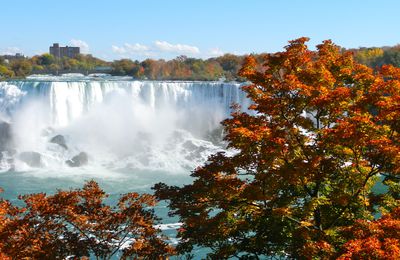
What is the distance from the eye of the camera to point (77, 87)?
39.0m

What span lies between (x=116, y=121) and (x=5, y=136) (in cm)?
918

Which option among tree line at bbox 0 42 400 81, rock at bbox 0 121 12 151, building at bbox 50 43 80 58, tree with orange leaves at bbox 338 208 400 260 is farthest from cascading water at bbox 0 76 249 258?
building at bbox 50 43 80 58

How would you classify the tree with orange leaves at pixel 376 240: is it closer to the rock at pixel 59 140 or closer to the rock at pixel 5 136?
the rock at pixel 59 140

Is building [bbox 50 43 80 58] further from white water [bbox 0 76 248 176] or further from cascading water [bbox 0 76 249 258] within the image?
cascading water [bbox 0 76 249 258]

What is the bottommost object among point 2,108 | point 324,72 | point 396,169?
point 2,108

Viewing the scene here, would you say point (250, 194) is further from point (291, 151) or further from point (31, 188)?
point (31, 188)

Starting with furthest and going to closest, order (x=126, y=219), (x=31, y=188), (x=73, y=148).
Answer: (x=73, y=148)
(x=31, y=188)
(x=126, y=219)

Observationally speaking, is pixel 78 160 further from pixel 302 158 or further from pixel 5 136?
pixel 302 158

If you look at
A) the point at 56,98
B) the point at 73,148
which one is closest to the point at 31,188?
the point at 73,148

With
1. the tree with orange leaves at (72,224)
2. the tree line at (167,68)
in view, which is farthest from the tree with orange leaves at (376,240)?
the tree line at (167,68)

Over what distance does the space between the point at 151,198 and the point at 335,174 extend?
374 cm

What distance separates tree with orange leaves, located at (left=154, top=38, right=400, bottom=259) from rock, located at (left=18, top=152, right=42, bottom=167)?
2471 centimetres

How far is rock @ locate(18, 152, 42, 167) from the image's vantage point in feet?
105

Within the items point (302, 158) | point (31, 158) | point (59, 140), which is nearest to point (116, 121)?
point (59, 140)
